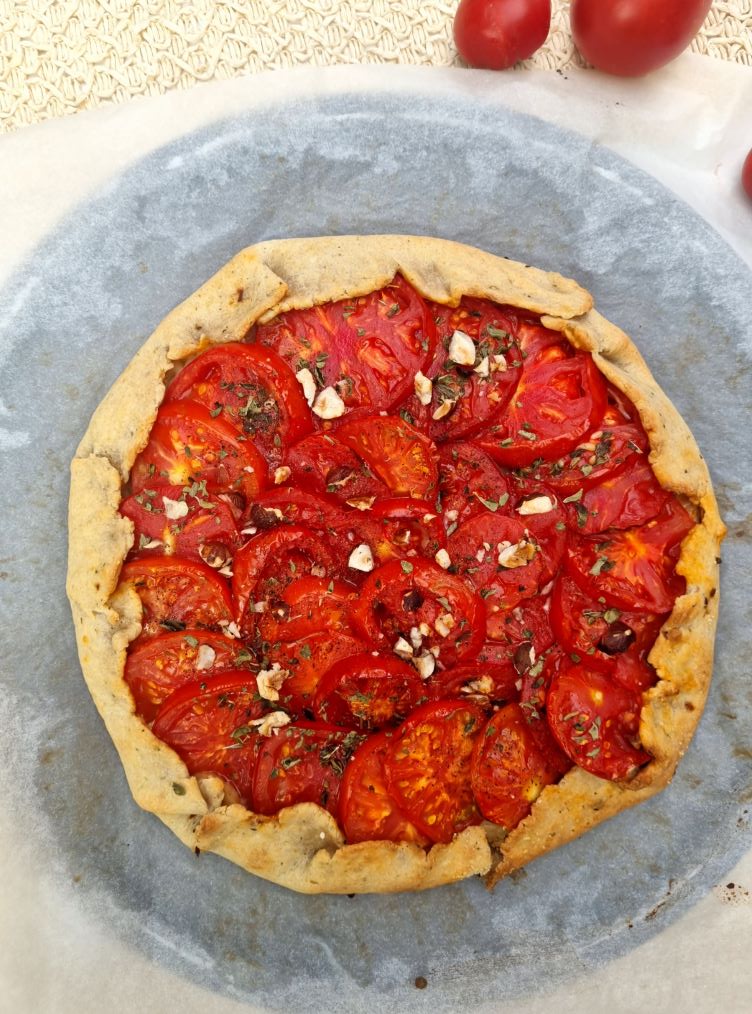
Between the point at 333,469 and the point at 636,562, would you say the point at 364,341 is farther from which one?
the point at 636,562

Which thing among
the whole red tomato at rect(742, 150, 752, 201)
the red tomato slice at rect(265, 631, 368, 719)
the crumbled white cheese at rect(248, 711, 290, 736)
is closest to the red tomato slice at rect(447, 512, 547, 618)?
the red tomato slice at rect(265, 631, 368, 719)

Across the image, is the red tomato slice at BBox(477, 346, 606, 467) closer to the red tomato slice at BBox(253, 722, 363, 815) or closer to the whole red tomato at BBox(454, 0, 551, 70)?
the red tomato slice at BBox(253, 722, 363, 815)

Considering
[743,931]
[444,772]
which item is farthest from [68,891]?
[743,931]

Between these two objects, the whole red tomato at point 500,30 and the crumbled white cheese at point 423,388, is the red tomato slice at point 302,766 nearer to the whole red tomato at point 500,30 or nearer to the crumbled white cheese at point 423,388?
the crumbled white cheese at point 423,388

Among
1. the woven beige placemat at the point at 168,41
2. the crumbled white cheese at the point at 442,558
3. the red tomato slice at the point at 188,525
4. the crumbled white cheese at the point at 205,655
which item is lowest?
the crumbled white cheese at the point at 205,655

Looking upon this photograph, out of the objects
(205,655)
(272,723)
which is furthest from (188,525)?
(272,723)

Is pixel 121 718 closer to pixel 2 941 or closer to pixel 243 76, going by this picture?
pixel 2 941

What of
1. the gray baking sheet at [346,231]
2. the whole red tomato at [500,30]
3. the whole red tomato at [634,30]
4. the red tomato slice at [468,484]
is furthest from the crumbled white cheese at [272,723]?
the whole red tomato at [634,30]
